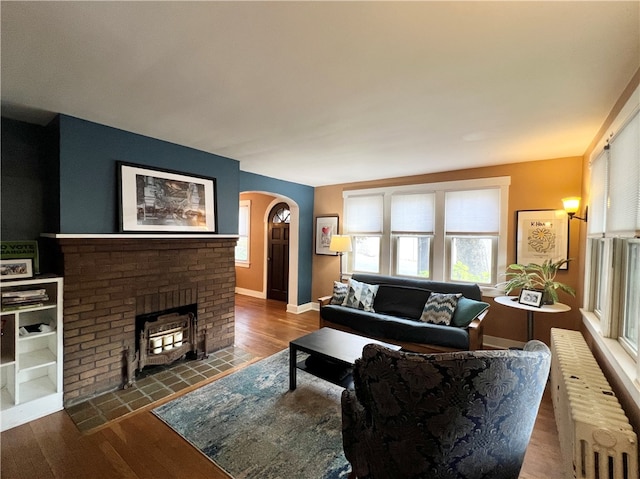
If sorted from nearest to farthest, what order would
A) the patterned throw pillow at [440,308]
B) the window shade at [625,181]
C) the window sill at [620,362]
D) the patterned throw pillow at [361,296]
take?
the window sill at [620,362] → the window shade at [625,181] → the patterned throw pillow at [440,308] → the patterned throw pillow at [361,296]

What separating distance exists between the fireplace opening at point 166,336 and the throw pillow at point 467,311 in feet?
9.88

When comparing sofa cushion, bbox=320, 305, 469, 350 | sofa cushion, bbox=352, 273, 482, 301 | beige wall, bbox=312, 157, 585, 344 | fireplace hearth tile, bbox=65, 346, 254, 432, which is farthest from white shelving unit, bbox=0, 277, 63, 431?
beige wall, bbox=312, 157, 585, 344

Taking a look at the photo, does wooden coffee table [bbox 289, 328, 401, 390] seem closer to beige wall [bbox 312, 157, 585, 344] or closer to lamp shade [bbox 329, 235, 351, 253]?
lamp shade [bbox 329, 235, 351, 253]

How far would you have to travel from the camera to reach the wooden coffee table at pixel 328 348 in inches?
95.8

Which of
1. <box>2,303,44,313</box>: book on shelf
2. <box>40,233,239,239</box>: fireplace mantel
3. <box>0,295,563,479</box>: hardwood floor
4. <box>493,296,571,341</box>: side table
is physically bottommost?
<box>0,295,563,479</box>: hardwood floor

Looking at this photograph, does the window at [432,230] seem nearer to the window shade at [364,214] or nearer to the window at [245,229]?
the window shade at [364,214]

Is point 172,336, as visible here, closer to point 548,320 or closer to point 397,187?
point 397,187

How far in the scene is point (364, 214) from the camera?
16.3ft

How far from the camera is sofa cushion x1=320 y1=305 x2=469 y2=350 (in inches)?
119

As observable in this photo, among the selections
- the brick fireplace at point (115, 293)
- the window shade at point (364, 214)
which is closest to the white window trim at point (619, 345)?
the window shade at point (364, 214)

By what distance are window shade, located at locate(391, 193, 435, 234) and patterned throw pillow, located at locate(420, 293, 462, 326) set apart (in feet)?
3.81

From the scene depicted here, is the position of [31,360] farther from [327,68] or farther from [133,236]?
[327,68]

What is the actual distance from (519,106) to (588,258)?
5.96 feet

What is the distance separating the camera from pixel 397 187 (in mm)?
4574
